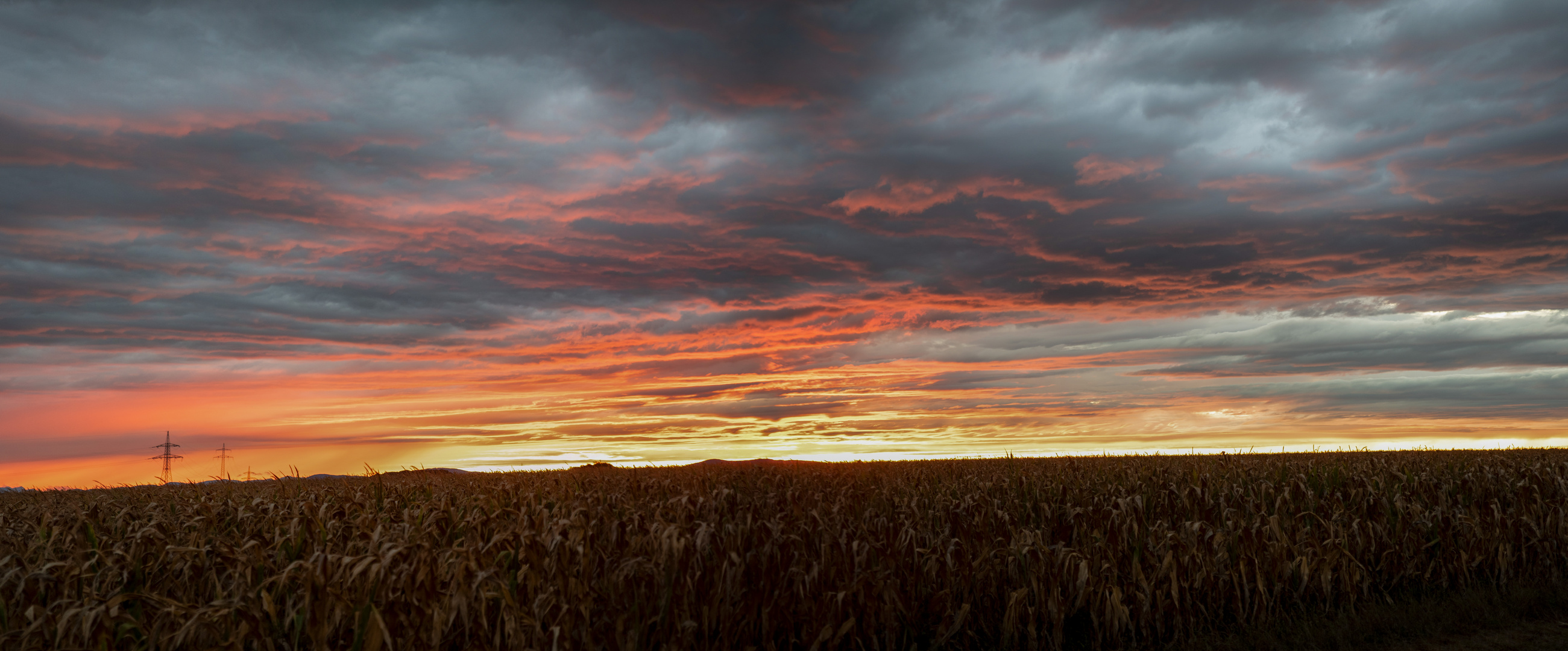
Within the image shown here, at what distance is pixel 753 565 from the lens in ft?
26.7

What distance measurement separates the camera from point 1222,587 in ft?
28.6

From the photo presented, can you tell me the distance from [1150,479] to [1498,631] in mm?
6789

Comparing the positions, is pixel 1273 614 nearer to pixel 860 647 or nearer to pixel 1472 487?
pixel 860 647

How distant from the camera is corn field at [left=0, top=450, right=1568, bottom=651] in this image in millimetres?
6465

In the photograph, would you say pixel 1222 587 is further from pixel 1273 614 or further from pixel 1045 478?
pixel 1045 478

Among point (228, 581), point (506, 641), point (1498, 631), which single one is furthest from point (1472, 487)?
point (228, 581)

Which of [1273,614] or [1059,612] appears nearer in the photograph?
[1059,612]

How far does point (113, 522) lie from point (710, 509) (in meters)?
8.53

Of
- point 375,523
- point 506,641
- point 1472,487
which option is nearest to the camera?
point 506,641

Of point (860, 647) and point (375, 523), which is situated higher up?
point (375, 523)

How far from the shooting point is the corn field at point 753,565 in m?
6.46

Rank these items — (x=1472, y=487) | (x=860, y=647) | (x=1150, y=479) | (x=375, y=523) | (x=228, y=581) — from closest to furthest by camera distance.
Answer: (x=860, y=647) → (x=228, y=581) → (x=375, y=523) → (x=1472, y=487) → (x=1150, y=479)

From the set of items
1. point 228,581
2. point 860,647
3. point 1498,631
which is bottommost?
point 1498,631

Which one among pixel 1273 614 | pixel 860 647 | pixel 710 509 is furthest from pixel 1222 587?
pixel 710 509
